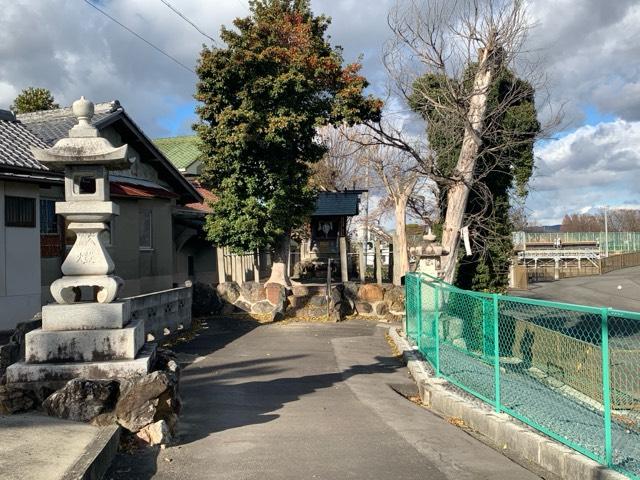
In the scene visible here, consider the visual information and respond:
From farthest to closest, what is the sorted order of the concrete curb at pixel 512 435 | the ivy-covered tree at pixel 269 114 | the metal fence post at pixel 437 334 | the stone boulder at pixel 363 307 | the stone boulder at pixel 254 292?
the stone boulder at pixel 363 307 < the stone boulder at pixel 254 292 < the ivy-covered tree at pixel 269 114 < the metal fence post at pixel 437 334 < the concrete curb at pixel 512 435

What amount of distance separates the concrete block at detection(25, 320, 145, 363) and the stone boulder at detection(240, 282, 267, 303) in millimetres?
10751

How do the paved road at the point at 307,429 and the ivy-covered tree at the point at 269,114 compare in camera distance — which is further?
the ivy-covered tree at the point at 269,114

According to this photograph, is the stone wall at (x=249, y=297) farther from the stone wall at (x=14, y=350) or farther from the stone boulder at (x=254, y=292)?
the stone wall at (x=14, y=350)

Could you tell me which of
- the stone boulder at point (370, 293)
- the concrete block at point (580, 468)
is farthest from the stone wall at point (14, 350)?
the stone boulder at point (370, 293)

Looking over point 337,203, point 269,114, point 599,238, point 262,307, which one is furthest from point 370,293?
point 599,238

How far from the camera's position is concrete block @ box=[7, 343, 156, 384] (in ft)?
21.0

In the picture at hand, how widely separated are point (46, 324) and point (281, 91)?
426 inches

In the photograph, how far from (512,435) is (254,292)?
12000mm

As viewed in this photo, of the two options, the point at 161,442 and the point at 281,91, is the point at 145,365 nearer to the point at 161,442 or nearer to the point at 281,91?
the point at 161,442

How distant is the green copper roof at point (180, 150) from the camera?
28578 mm

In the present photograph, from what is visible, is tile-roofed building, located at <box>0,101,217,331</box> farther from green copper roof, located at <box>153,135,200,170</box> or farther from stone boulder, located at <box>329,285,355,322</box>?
stone boulder, located at <box>329,285,355,322</box>

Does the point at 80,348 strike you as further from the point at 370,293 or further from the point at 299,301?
the point at 370,293

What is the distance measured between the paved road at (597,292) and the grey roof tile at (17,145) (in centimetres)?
2339

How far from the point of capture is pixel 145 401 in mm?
5926
